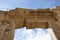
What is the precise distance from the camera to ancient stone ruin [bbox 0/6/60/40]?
6.48 meters

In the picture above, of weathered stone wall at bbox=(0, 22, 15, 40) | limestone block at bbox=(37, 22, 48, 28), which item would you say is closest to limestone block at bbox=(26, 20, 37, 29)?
limestone block at bbox=(37, 22, 48, 28)

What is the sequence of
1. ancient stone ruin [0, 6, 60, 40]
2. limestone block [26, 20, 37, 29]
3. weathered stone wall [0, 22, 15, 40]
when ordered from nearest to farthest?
weathered stone wall [0, 22, 15, 40] → ancient stone ruin [0, 6, 60, 40] → limestone block [26, 20, 37, 29]

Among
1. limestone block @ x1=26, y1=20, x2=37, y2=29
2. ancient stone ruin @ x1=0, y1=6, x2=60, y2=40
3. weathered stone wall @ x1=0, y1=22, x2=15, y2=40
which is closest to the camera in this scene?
weathered stone wall @ x1=0, y1=22, x2=15, y2=40

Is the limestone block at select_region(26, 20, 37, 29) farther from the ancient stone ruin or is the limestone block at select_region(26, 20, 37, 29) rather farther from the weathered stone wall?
the weathered stone wall

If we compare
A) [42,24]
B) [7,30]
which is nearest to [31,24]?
[42,24]

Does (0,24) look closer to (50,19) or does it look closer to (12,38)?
(12,38)

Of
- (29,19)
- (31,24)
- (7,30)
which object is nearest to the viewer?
(7,30)

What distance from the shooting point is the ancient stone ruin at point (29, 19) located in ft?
21.3

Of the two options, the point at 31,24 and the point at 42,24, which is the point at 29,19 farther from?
the point at 42,24

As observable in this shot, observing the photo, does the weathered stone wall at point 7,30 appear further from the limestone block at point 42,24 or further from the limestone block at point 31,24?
the limestone block at point 42,24

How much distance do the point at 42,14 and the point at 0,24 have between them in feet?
6.01

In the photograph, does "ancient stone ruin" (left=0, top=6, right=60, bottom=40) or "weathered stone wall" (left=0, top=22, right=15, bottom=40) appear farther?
"ancient stone ruin" (left=0, top=6, right=60, bottom=40)

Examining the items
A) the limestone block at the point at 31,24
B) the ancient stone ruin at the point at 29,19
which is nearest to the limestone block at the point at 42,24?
the ancient stone ruin at the point at 29,19

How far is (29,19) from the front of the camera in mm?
7109
